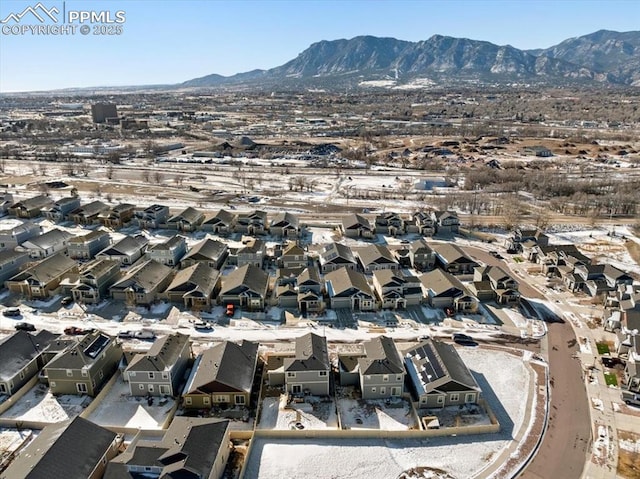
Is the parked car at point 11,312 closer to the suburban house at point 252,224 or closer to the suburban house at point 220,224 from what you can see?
the suburban house at point 220,224

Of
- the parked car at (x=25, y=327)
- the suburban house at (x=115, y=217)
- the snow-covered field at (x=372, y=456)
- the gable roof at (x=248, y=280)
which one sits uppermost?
the suburban house at (x=115, y=217)

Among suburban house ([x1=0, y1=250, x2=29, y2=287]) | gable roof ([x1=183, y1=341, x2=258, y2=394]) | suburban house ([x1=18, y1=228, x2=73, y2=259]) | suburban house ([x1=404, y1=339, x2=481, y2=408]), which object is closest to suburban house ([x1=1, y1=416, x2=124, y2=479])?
gable roof ([x1=183, y1=341, x2=258, y2=394])

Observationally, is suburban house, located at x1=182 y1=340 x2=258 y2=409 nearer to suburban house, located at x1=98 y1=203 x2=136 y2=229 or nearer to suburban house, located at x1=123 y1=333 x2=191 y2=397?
suburban house, located at x1=123 y1=333 x2=191 y2=397

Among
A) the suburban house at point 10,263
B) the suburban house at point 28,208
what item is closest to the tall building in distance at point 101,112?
the suburban house at point 28,208

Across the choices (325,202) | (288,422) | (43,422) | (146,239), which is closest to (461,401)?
(288,422)

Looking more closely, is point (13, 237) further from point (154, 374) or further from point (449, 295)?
point (449, 295)

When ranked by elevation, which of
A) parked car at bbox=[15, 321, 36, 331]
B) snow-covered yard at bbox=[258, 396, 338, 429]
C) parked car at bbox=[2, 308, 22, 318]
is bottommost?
snow-covered yard at bbox=[258, 396, 338, 429]

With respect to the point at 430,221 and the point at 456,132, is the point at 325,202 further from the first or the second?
the point at 456,132
